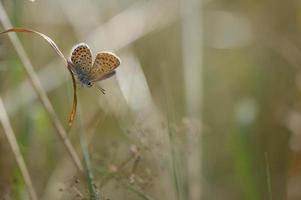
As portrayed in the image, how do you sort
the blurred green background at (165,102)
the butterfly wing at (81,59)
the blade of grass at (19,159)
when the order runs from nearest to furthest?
the butterfly wing at (81,59) → the blade of grass at (19,159) → the blurred green background at (165,102)

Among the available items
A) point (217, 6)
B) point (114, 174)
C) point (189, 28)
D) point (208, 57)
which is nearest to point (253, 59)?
point (208, 57)

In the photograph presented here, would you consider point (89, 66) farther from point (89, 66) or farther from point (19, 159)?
point (19, 159)

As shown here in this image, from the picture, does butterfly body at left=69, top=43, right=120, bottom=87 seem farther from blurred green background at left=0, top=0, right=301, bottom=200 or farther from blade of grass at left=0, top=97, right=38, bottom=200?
blade of grass at left=0, top=97, right=38, bottom=200

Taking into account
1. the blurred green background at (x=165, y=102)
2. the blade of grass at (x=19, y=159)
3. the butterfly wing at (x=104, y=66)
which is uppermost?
the butterfly wing at (x=104, y=66)

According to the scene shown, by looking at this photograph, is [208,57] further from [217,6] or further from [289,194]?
[289,194]

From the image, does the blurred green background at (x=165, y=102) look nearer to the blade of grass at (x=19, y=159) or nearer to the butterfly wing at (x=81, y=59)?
the blade of grass at (x=19, y=159)

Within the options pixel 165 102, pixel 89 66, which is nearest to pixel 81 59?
pixel 89 66

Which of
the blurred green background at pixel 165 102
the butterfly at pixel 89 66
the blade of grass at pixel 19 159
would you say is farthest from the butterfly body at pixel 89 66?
the blade of grass at pixel 19 159

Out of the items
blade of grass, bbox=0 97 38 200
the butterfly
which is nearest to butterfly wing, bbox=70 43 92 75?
the butterfly
